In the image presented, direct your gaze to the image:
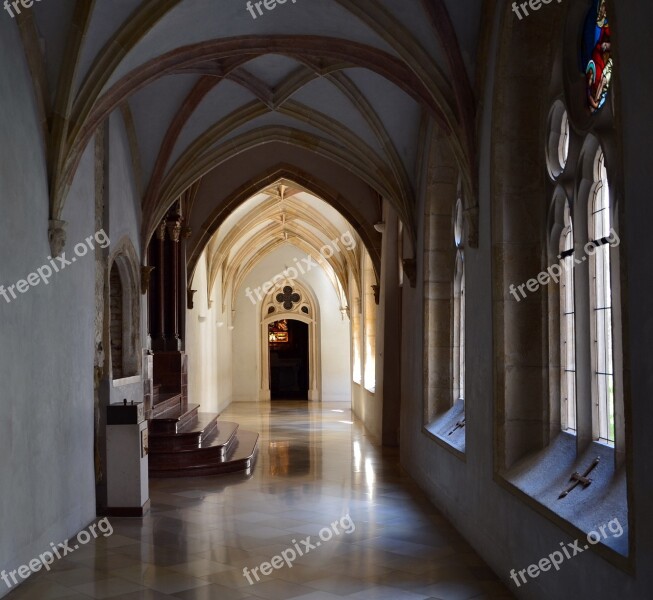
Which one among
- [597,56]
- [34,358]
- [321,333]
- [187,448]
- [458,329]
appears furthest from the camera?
[321,333]

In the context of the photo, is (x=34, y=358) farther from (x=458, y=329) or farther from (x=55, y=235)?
(x=458, y=329)

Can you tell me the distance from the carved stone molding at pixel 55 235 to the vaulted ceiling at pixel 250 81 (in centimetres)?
10

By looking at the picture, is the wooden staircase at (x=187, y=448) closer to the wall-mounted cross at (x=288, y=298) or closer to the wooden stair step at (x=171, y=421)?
the wooden stair step at (x=171, y=421)

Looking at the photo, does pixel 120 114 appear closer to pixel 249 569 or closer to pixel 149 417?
pixel 149 417

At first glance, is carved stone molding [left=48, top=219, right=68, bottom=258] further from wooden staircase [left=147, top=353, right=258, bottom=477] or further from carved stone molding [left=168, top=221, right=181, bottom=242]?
carved stone molding [left=168, top=221, right=181, bottom=242]

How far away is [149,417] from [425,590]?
5910 millimetres

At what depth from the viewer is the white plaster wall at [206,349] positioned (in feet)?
49.3

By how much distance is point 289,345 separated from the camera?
27.0 meters

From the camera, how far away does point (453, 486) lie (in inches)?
267

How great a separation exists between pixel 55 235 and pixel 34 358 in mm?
984

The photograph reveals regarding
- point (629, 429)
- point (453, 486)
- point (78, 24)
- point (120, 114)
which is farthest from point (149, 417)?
point (629, 429)

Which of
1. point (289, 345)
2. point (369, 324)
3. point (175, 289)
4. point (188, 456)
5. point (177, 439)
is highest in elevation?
point (175, 289)

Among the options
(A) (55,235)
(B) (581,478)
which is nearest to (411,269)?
(A) (55,235)

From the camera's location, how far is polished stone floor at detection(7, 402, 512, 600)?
484 cm
